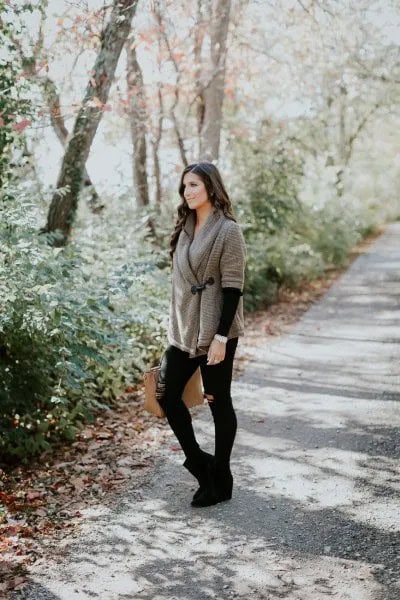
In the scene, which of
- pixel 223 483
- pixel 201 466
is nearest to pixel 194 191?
pixel 201 466

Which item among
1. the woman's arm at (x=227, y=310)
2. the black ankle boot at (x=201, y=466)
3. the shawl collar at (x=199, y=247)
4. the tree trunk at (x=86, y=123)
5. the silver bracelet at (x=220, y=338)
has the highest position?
the tree trunk at (x=86, y=123)

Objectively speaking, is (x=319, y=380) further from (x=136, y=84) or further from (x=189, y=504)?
(x=136, y=84)

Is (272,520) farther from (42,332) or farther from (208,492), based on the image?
(42,332)

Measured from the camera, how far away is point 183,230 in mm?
4051

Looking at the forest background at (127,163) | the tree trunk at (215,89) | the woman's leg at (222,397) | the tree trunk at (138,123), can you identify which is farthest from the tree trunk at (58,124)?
the woman's leg at (222,397)

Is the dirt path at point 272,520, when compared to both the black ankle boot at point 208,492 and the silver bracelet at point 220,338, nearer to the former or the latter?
the black ankle boot at point 208,492

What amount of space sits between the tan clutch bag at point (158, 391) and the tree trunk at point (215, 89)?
7260mm

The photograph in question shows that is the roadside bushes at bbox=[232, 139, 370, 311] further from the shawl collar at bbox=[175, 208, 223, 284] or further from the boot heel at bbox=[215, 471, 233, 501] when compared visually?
the shawl collar at bbox=[175, 208, 223, 284]

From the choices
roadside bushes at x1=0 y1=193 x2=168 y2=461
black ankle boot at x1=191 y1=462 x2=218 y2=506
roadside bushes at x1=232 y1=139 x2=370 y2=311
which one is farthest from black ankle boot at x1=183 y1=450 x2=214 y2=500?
roadside bushes at x1=232 y1=139 x2=370 y2=311

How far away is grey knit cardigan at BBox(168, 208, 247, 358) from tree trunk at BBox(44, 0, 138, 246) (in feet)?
10.2

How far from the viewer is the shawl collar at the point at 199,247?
382 cm

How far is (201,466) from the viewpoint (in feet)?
13.6

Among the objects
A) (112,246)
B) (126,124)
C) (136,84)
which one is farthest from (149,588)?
(126,124)

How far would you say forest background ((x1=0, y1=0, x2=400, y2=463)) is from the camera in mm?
5121
